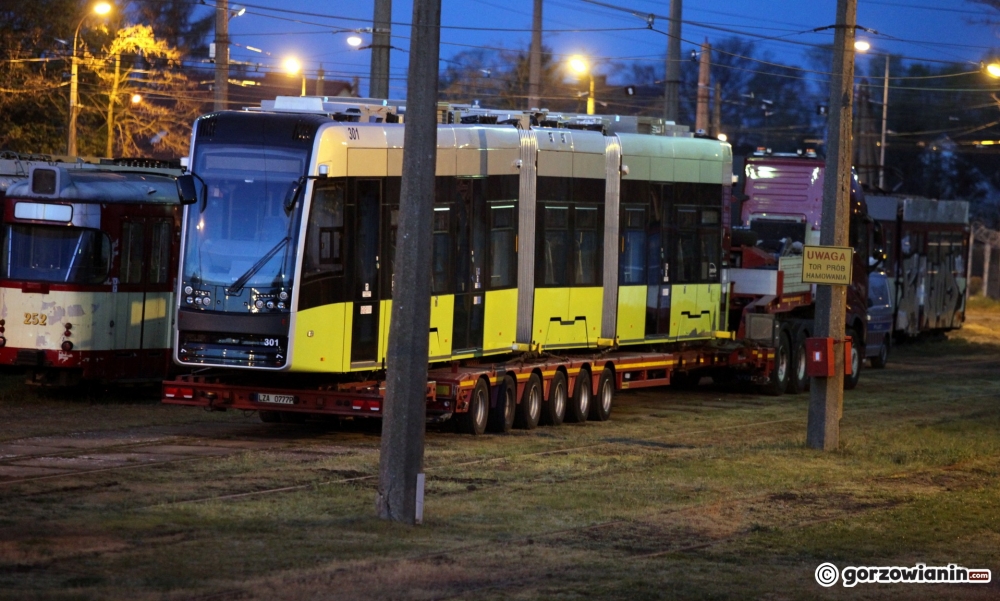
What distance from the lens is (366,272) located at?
715 inches

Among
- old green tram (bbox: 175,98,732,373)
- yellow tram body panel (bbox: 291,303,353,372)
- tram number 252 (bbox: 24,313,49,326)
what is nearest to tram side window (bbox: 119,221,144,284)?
tram number 252 (bbox: 24,313,49,326)

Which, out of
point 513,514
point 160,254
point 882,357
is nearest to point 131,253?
point 160,254

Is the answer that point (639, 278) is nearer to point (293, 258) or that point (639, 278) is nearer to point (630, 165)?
point (630, 165)

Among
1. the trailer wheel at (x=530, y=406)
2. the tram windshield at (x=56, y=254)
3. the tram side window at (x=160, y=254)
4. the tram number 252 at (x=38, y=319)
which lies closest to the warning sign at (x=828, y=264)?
the trailer wheel at (x=530, y=406)

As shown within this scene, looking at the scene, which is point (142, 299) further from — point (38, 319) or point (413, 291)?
point (413, 291)

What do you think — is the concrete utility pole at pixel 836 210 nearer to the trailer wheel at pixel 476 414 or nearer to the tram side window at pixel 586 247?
the tram side window at pixel 586 247

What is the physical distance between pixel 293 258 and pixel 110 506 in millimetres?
4875

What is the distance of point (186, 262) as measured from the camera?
700 inches

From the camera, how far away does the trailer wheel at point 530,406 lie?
2089cm

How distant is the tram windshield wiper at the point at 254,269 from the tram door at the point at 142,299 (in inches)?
228

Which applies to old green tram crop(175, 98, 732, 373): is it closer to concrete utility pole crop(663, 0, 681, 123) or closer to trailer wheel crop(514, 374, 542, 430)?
trailer wheel crop(514, 374, 542, 430)

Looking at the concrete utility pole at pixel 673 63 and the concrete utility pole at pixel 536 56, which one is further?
the concrete utility pole at pixel 536 56

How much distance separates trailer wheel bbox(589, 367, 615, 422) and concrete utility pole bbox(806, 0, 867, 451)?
152 inches

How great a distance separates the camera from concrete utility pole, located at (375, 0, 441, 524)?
1262 cm
